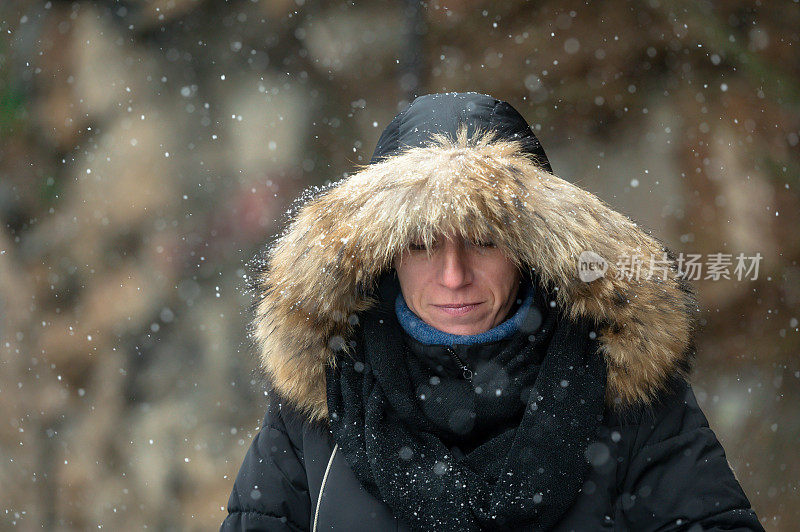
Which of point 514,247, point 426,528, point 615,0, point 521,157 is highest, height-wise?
point 615,0

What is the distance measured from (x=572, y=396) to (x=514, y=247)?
10.7 inches

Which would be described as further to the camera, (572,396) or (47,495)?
(47,495)

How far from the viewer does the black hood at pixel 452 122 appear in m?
1.33

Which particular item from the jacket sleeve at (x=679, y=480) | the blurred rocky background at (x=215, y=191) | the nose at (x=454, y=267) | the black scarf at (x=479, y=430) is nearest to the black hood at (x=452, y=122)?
the nose at (x=454, y=267)

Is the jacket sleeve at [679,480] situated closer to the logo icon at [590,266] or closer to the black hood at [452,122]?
the logo icon at [590,266]

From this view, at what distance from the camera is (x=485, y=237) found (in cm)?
122

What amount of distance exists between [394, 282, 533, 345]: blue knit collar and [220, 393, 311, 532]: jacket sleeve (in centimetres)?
29

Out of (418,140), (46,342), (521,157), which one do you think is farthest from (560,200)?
(46,342)

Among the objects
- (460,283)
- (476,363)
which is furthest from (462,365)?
(460,283)

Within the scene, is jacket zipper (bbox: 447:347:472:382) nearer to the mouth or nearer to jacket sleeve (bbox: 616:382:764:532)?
the mouth

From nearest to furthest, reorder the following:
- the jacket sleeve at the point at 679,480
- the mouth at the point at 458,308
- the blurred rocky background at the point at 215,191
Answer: the jacket sleeve at the point at 679,480
the mouth at the point at 458,308
the blurred rocky background at the point at 215,191

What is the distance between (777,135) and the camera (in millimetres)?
2961

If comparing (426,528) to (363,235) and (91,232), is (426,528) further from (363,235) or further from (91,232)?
(91,232)

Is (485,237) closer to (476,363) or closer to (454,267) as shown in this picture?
(454,267)
